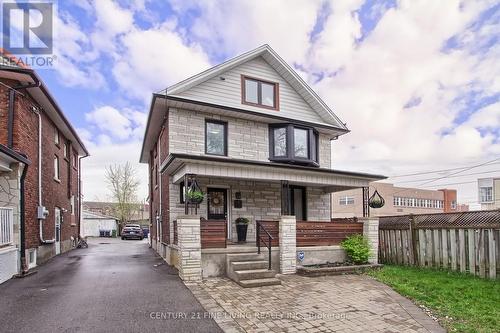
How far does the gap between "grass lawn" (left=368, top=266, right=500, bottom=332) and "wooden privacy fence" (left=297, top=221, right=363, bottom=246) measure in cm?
178

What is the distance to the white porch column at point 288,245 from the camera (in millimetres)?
9664

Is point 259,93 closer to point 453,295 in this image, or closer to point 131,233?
point 453,295

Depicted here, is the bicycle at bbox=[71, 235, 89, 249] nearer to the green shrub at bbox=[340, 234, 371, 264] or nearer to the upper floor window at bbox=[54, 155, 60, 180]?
the upper floor window at bbox=[54, 155, 60, 180]

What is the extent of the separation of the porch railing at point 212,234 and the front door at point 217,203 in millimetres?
2849

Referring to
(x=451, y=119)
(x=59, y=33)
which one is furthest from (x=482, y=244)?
(x=59, y=33)

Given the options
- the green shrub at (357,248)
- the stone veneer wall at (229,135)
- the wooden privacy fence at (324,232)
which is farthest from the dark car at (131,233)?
the green shrub at (357,248)

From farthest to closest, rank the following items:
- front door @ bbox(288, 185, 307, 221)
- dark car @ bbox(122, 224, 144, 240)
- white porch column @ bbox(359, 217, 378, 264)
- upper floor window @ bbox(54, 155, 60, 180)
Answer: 1. dark car @ bbox(122, 224, 144, 240)
2. upper floor window @ bbox(54, 155, 60, 180)
3. front door @ bbox(288, 185, 307, 221)
4. white porch column @ bbox(359, 217, 378, 264)

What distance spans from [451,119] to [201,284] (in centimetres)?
1677

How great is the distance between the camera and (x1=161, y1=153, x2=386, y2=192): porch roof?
9.23 m

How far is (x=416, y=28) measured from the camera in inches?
416

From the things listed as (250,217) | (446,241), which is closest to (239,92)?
(250,217)

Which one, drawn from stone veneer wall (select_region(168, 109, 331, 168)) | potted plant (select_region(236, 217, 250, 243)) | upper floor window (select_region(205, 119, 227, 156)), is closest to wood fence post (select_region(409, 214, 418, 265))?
potted plant (select_region(236, 217, 250, 243))

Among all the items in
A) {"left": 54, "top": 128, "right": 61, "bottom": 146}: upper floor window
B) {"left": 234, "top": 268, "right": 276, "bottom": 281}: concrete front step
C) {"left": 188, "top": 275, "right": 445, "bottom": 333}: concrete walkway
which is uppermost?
{"left": 54, "top": 128, "right": 61, "bottom": 146}: upper floor window

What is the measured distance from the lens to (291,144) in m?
13.2
